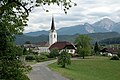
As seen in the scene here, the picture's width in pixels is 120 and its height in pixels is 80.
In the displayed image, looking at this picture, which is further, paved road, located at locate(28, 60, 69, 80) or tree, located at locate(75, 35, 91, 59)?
tree, located at locate(75, 35, 91, 59)

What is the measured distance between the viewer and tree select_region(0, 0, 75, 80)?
1155 centimetres

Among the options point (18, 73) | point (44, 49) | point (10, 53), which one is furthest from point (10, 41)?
point (44, 49)

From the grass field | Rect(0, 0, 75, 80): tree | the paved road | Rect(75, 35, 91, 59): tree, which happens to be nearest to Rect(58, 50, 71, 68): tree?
the grass field

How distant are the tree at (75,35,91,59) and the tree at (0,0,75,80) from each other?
11379 centimetres

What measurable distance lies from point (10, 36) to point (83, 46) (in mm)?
118850

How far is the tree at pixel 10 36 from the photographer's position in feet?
37.9

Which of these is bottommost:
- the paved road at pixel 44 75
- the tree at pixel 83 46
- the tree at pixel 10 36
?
the paved road at pixel 44 75

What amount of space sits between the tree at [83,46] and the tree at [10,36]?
114 meters

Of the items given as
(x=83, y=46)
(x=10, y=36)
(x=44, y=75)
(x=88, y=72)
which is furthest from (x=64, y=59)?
(x=10, y=36)

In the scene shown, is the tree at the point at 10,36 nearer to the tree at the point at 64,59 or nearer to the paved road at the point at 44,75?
the paved road at the point at 44,75

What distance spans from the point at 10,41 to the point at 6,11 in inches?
56.7

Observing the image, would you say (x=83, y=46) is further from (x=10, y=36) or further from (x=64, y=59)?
(x=10, y=36)

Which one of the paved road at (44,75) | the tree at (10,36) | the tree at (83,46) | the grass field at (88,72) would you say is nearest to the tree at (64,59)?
the grass field at (88,72)

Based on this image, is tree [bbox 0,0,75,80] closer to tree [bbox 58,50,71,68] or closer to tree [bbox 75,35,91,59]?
tree [bbox 58,50,71,68]
